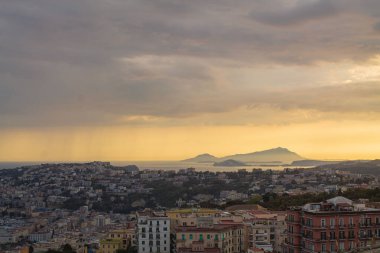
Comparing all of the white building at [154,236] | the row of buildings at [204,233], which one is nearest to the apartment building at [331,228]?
the row of buildings at [204,233]

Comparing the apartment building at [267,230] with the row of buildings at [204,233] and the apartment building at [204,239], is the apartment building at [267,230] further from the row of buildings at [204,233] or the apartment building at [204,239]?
the apartment building at [204,239]

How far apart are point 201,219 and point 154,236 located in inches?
161

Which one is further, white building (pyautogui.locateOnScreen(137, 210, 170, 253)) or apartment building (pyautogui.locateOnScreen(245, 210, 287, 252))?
apartment building (pyautogui.locateOnScreen(245, 210, 287, 252))

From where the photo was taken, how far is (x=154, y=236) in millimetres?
47156

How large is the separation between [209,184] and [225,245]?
397ft

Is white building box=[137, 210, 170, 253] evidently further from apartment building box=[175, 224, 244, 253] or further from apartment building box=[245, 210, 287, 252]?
apartment building box=[245, 210, 287, 252]

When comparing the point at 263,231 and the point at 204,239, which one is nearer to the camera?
the point at 204,239

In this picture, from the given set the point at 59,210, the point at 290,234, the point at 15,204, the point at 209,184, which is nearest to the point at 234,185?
the point at 209,184

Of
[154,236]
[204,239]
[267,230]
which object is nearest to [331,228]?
[204,239]

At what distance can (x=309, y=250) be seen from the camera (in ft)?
Result: 124

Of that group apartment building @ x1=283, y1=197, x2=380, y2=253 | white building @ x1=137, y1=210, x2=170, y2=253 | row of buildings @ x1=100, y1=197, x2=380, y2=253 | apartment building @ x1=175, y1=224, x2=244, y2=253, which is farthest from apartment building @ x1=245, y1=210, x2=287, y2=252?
apartment building @ x1=283, y1=197, x2=380, y2=253

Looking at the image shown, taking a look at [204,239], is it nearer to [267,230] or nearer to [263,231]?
[263,231]

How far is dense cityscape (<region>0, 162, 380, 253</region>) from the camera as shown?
38.3m

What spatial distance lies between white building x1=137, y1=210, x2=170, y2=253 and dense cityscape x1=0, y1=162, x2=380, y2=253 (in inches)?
2.9
